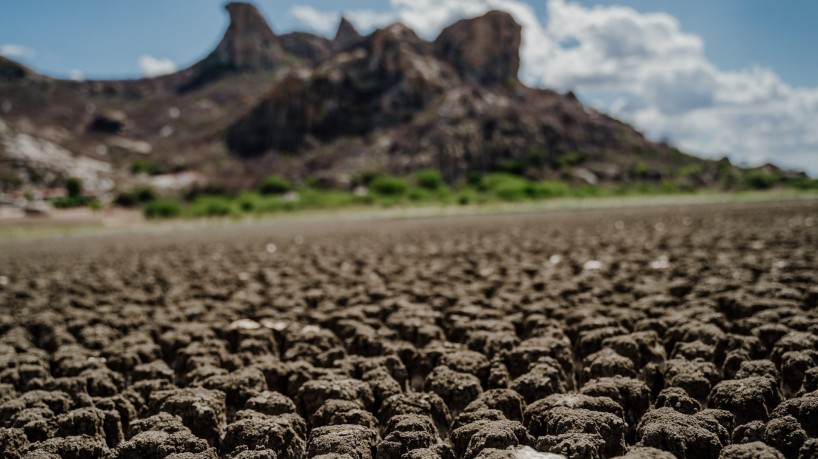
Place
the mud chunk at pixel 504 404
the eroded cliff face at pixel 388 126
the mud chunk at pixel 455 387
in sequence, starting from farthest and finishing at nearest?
the eroded cliff face at pixel 388 126 → the mud chunk at pixel 455 387 → the mud chunk at pixel 504 404

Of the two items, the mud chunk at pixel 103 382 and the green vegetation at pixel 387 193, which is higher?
the green vegetation at pixel 387 193

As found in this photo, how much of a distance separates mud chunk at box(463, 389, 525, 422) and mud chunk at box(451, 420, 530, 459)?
323 millimetres

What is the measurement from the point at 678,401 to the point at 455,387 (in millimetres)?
1334

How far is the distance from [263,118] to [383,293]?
302 feet

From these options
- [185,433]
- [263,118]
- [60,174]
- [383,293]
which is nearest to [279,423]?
[185,433]

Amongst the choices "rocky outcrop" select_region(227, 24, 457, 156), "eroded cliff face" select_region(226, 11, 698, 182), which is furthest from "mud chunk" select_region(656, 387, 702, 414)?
"rocky outcrop" select_region(227, 24, 457, 156)

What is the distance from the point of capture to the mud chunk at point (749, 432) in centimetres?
290

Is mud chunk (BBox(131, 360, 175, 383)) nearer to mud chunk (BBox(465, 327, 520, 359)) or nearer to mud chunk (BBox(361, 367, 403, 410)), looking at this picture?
mud chunk (BBox(361, 367, 403, 410))

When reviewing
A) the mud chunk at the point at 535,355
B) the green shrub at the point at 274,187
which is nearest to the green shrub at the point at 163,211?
the green shrub at the point at 274,187

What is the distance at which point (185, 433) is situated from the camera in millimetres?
3322

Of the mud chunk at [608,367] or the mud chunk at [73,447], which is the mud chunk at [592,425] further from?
the mud chunk at [73,447]

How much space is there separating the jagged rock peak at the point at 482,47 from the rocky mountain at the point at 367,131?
239 millimetres

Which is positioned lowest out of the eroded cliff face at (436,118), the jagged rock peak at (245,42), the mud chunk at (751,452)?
the mud chunk at (751,452)

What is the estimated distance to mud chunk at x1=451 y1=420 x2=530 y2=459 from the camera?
300 centimetres
